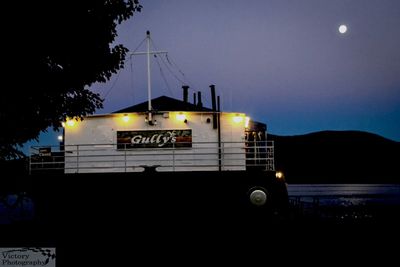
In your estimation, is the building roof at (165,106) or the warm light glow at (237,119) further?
the building roof at (165,106)

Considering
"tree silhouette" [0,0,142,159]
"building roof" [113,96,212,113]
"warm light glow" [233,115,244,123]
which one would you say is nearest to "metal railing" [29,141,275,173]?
"warm light glow" [233,115,244,123]

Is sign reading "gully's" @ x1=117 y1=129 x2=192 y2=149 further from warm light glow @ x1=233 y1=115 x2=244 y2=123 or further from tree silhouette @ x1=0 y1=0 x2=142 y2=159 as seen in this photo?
tree silhouette @ x1=0 y1=0 x2=142 y2=159

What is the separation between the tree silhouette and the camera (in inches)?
425

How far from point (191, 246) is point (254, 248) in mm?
2177

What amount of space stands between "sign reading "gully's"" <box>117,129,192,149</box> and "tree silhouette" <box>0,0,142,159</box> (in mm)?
6731

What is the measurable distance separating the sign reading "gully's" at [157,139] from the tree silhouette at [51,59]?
22.1 ft

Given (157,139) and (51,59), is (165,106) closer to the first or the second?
(157,139)

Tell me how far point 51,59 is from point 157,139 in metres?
7.78

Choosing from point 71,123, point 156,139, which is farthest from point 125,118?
→ point 71,123

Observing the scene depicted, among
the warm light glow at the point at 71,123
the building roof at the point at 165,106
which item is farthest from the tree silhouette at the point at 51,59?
the building roof at the point at 165,106

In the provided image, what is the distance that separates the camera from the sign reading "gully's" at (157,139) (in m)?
19.0

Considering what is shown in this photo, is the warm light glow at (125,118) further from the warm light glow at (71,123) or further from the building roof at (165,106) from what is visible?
the building roof at (165,106)

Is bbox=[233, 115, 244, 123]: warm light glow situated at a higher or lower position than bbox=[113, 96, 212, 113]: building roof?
lower

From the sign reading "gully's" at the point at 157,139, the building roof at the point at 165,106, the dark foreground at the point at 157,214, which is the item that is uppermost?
the building roof at the point at 165,106
